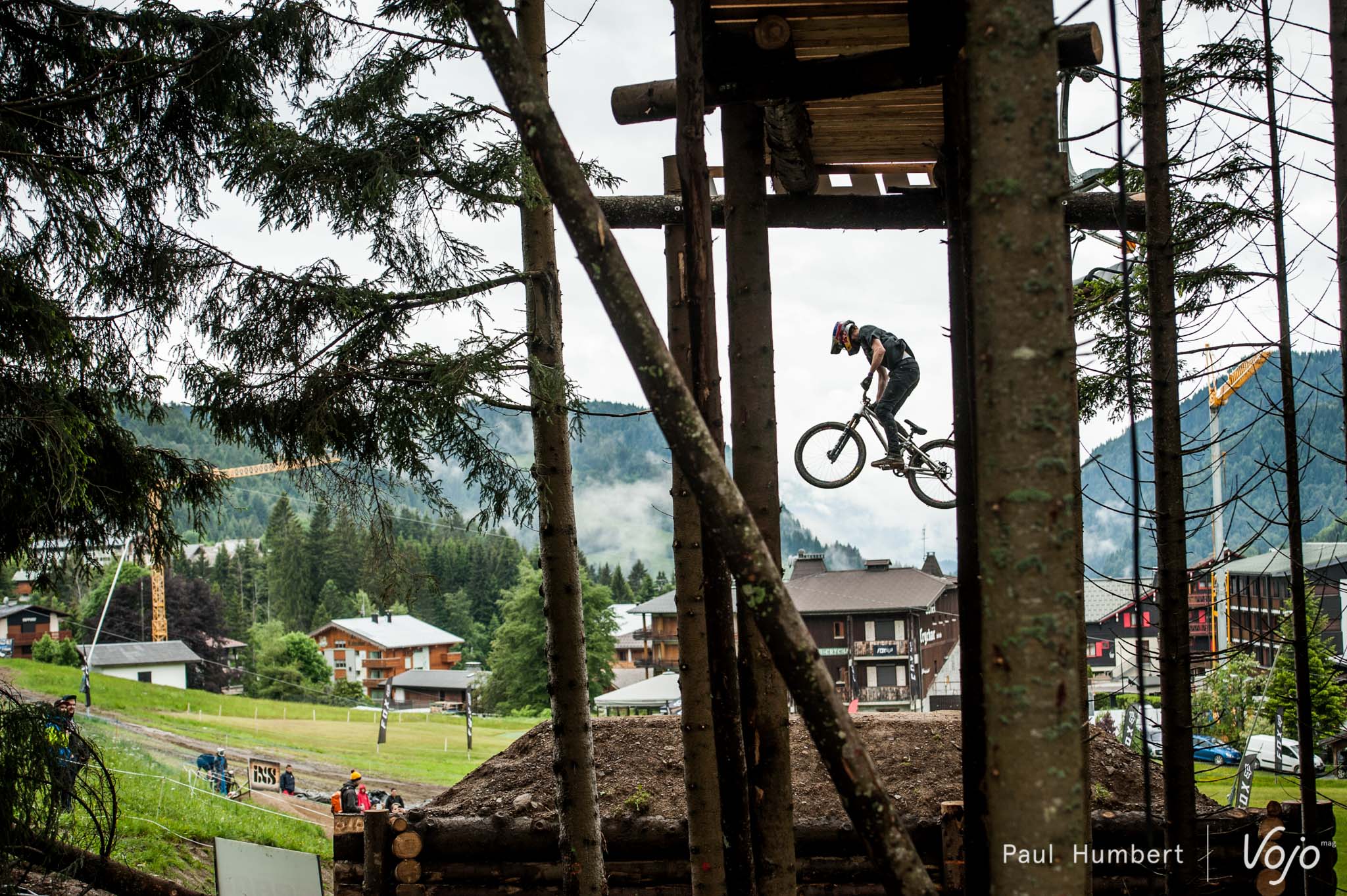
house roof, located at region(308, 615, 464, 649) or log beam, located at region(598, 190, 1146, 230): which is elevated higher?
log beam, located at region(598, 190, 1146, 230)

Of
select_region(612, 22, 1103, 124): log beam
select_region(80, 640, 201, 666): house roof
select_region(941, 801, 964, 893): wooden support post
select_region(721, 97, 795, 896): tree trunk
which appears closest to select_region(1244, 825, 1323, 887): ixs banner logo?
select_region(941, 801, 964, 893): wooden support post

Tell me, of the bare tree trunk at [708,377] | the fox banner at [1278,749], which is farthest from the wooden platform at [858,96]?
the fox banner at [1278,749]

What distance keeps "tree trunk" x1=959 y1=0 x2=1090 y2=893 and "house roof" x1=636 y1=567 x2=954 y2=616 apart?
2957 cm

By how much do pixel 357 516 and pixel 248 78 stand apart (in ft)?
9.40

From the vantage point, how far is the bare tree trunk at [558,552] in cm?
502

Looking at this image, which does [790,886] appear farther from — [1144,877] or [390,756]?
[390,756]

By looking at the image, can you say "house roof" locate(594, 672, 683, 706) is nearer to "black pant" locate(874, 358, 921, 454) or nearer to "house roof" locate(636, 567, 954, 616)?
"house roof" locate(636, 567, 954, 616)

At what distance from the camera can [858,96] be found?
338 cm

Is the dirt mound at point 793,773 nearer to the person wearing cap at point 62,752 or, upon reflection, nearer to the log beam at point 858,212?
the person wearing cap at point 62,752

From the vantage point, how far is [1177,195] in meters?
7.20

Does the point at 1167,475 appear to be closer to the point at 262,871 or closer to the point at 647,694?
the point at 262,871

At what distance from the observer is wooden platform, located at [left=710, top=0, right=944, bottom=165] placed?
3.02 metres

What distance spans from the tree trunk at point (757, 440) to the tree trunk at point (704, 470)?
85 cm

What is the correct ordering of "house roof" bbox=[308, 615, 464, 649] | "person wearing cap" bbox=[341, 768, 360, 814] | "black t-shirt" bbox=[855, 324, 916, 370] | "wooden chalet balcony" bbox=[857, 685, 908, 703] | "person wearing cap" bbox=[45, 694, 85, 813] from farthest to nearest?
"house roof" bbox=[308, 615, 464, 649] < "wooden chalet balcony" bbox=[857, 685, 908, 703] < "person wearing cap" bbox=[341, 768, 360, 814] < "black t-shirt" bbox=[855, 324, 916, 370] < "person wearing cap" bbox=[45, 694, 85, 813]
